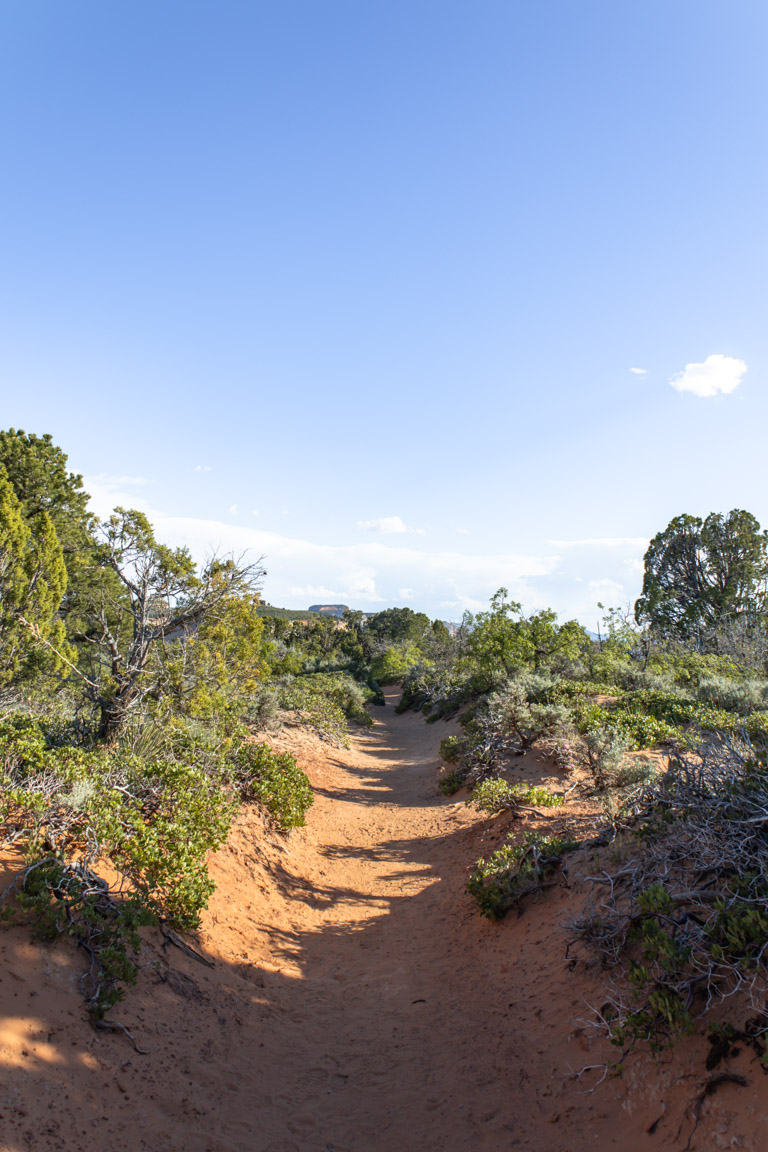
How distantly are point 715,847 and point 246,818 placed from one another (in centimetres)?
633

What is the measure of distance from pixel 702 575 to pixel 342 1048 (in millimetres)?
34765

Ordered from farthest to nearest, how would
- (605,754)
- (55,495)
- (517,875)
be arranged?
(55,495) → (605,754) → (517,875)

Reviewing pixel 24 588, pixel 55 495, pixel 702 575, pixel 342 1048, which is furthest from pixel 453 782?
pixel 702 575

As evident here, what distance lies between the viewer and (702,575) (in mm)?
32469

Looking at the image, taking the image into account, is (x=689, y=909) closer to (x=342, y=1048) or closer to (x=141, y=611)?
(x=342, y=1048)

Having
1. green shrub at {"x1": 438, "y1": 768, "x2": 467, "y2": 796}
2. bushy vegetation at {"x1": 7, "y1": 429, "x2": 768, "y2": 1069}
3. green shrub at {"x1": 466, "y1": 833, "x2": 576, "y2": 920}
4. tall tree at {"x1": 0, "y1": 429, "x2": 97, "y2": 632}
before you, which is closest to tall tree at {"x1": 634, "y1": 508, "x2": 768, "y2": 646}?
bushy vegetation at {"x1": 7, "y1": 429, "x2": 768, "y2": 1069}

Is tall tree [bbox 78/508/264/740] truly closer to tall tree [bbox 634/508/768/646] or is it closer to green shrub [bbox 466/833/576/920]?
green shrub [bbox 466/833/576/920]

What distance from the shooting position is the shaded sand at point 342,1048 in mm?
2910

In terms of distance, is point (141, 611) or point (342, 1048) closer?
point (342, 1048)

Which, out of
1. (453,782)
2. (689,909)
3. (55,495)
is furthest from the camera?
(55,495)

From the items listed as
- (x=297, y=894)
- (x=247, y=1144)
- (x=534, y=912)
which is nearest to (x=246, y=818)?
(x=297, y=894)

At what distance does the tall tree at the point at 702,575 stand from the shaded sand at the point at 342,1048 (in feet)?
91.9

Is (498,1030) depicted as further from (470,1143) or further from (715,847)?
(715,847)

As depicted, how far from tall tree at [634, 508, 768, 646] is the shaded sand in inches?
1103
